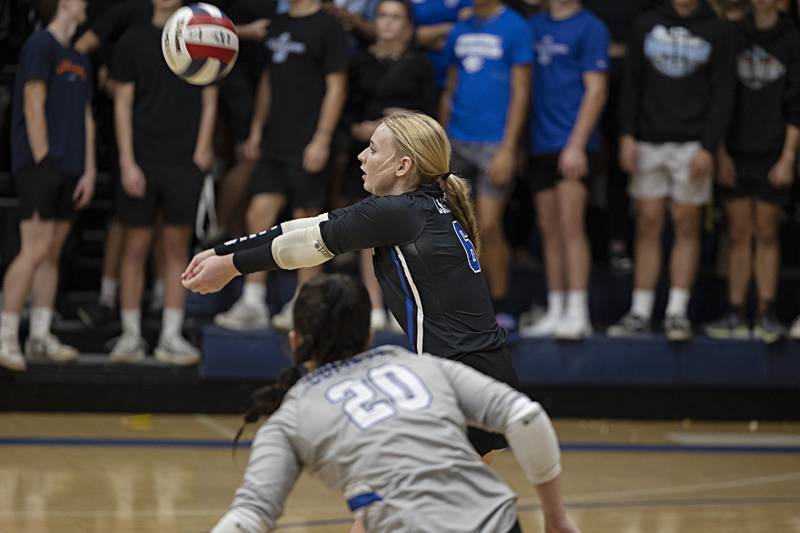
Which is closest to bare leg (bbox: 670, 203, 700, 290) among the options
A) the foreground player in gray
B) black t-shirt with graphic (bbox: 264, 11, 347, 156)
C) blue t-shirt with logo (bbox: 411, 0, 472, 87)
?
blue t-shirt with logo (bbox: 411, 0, 472, 87)

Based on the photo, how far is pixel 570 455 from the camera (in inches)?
310

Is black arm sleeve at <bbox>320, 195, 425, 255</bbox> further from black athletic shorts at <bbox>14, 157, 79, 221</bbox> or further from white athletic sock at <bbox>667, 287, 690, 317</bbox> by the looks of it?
white athletic sock at <bbox>667, 287, 690, 317</bbox>

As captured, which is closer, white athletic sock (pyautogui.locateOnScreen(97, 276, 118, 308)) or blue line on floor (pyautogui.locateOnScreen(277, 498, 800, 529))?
blue line on floor (pyautogui.locateOnScreen(277, 498, 800, 529))

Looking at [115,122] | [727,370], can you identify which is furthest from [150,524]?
[727,370]

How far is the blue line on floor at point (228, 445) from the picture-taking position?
768 centimetres

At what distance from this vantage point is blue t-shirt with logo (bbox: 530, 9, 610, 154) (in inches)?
344

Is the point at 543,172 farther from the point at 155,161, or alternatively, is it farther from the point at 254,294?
the point at 155,161

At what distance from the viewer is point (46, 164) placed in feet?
27.2

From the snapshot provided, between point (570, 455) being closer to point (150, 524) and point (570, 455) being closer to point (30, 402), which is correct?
point (150, 524)

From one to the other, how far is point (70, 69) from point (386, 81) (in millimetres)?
2003

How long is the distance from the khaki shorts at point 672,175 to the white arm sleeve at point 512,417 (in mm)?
5956

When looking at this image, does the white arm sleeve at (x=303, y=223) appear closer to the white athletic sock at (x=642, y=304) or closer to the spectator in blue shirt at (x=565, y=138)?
the spectator in blue shirt at (x=565, y=138)

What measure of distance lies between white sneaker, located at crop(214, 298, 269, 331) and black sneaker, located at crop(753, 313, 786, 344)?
10.9ft

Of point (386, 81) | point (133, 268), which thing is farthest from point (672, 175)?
point (133, 268)
